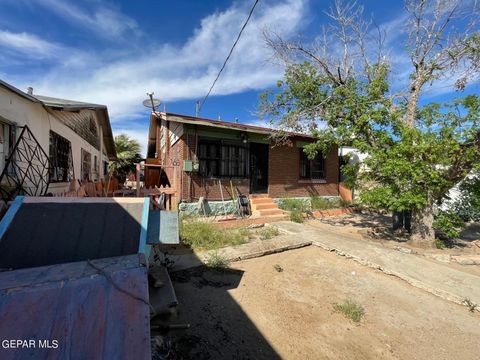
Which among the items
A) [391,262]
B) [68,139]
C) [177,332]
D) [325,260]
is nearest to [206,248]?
[325,260]

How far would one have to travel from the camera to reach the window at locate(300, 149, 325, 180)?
490 inches

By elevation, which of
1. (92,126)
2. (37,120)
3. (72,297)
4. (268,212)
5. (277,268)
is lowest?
(277,268)

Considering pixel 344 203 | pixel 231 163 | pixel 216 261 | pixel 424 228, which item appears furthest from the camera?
pixel 344 203

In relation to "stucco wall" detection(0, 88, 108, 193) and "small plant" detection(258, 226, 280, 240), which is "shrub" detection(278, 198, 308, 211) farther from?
"stucco wall" detection(0, 88, 108, 193)

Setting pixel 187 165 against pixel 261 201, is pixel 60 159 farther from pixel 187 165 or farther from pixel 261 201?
pixel 261 201

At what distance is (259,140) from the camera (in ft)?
35.8

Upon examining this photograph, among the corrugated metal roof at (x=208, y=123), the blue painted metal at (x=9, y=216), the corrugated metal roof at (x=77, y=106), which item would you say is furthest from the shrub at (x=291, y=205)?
the blue painted metal at (x=9, y=216)

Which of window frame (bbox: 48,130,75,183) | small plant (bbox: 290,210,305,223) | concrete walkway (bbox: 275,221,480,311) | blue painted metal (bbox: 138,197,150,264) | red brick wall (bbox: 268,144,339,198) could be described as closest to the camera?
blue painted metal (bbox: 138,197,150,264)

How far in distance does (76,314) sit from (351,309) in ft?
11.1

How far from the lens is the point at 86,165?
453 inches

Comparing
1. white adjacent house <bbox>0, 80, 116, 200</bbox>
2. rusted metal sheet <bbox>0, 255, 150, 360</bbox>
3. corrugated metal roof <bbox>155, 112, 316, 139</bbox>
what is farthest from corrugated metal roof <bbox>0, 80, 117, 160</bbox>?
rusted metal sheet <bbox>0, 255, 150, 360</bbox>

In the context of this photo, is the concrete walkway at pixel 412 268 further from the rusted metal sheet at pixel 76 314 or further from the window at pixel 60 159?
the window at pixel 60 159

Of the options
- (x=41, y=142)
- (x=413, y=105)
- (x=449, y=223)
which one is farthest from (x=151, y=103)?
(x=449, y=223)

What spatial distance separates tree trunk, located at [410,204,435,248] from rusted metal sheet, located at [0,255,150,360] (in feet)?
23.6
